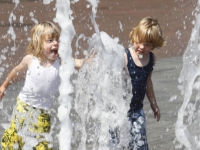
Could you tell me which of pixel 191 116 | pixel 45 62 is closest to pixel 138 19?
pixel 191 116

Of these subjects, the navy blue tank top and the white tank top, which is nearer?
the white tank top

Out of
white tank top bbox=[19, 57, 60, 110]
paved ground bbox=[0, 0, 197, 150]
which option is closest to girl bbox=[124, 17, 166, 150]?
white tank top bbox=[19, 57, 60, 110]

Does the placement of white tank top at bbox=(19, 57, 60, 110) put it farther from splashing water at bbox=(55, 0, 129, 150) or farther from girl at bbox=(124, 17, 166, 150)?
girl at bbox=(124, 17, 166, 150)

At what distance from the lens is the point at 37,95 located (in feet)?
16.1

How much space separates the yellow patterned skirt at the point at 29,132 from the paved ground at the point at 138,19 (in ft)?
4.97

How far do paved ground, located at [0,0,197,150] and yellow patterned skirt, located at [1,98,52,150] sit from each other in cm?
151

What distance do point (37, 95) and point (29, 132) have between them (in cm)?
29

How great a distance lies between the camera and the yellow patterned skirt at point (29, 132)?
481cm

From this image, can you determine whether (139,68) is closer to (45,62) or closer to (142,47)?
(142,47)

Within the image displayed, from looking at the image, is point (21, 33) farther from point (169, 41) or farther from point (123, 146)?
point (123, 146)

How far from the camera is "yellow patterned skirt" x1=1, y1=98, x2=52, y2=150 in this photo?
15.8 feet

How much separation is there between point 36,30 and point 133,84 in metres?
0.82

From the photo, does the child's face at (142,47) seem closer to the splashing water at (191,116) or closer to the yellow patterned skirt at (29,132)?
the yellow patterned skirt at (29,132)

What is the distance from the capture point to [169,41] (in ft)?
40.1
